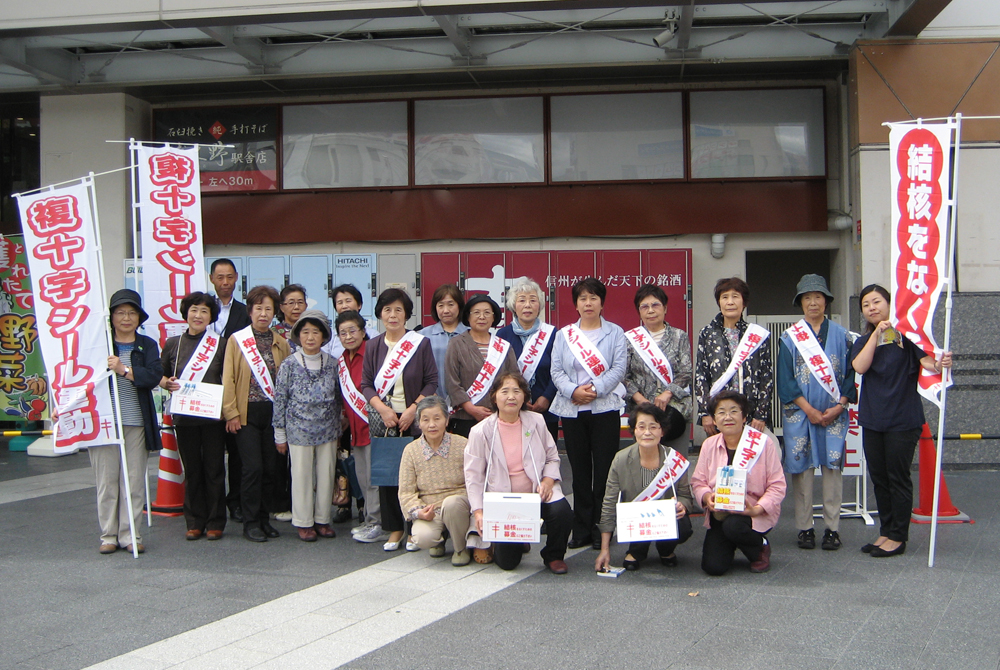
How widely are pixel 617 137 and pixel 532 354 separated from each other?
6.27 metres

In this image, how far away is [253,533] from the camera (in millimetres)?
6012

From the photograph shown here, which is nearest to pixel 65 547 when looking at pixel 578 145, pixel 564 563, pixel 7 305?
pixel 564 563

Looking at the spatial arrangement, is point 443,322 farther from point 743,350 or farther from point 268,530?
point 743,350

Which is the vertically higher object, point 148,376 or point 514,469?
point 148,376

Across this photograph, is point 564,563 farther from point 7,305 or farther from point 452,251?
point 7,305

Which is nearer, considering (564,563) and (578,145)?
(564,563)

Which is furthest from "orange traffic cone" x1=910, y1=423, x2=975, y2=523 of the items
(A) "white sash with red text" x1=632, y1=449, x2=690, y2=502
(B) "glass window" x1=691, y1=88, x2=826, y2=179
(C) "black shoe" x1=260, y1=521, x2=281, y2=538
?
(B) "glass window" x1=691, y1=88, x2=826, y2=179

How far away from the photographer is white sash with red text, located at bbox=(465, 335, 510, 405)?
5.75m

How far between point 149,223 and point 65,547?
2563 mm

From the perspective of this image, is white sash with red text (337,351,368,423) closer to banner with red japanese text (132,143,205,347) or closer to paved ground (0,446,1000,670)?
paved ground (0,446,1000,670)

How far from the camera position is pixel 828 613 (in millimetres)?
4277

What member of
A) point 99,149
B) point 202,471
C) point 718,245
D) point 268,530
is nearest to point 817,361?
point 268,530

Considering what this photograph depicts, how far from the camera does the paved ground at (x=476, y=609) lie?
377 cm

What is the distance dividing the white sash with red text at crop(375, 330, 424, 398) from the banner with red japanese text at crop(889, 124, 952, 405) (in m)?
3.14
